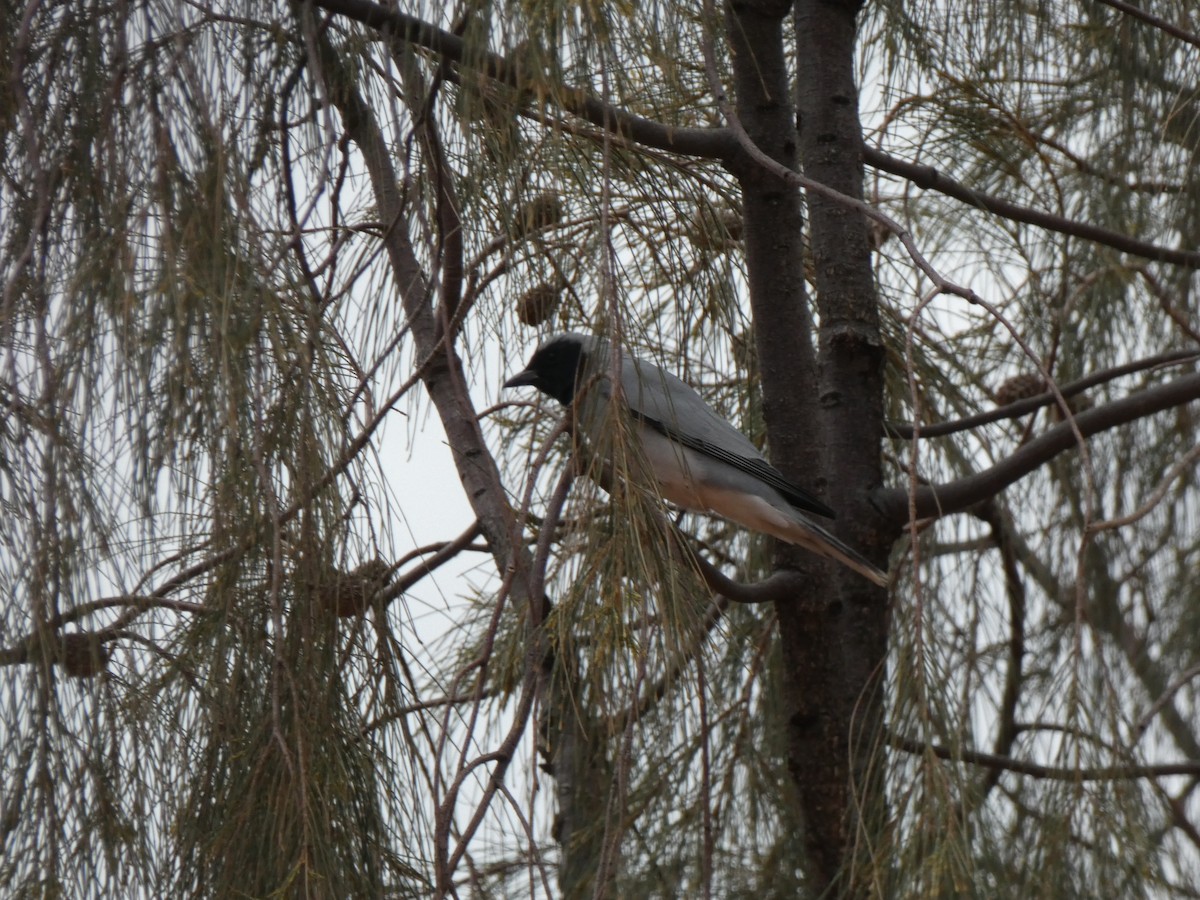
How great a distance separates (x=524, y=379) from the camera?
108 inches

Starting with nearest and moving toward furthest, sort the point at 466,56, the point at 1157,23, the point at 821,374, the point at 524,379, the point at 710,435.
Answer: the point at 466,56, the point at 1157,23, the point at 821,374, the point at 710,435, the point at 524,379

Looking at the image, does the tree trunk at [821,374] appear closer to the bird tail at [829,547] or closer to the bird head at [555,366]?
the bird tail at [829,547]

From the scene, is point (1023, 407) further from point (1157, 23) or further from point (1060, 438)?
point (1157, 23)

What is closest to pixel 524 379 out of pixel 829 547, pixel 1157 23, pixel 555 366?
pixel 555 366

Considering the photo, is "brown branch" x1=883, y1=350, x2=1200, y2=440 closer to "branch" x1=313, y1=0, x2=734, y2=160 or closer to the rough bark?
the rough bark

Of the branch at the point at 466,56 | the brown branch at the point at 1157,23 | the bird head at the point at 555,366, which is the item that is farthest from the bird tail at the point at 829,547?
the brown branch at the point at 1157,23

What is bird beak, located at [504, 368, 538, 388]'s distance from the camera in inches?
106

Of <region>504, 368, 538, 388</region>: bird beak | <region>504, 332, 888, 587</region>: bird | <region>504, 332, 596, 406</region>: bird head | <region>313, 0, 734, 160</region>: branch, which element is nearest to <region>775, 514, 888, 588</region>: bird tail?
<region>504, 332, 888, 587</region>: bird

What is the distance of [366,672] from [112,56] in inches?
27.1

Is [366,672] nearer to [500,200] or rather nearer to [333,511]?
[333,511]

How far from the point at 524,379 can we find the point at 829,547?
0.76 m

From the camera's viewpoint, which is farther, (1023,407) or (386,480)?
(1023,407)

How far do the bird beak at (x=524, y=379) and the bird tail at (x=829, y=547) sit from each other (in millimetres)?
630

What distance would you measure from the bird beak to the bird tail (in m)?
0.63
